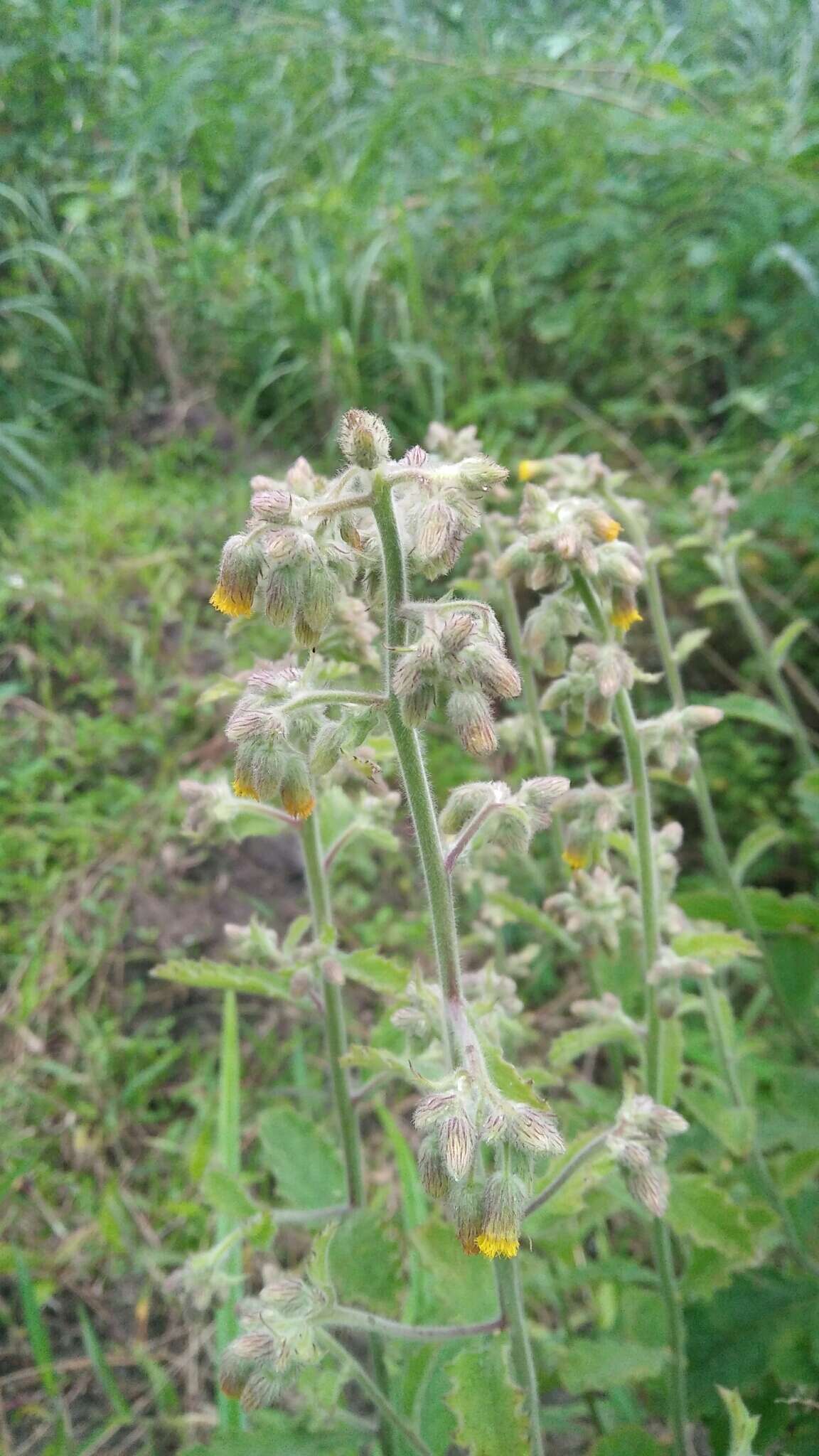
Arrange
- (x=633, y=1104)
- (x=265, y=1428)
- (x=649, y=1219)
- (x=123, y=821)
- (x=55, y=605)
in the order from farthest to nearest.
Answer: (x=55, y=605), (x=123, y=821), (x=649, y=1219), (x=265, y=1428), (x=633, y=1104)

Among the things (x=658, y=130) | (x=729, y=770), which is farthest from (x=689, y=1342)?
(x=658, y=130)

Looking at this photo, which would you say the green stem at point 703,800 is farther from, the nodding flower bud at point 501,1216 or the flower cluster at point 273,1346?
the flower cluster at point 273,1346

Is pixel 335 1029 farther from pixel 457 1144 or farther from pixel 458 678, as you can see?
pixel 458 678

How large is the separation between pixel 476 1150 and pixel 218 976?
0.60m

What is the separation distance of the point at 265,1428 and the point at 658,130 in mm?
4099

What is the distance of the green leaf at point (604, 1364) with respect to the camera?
174 cm

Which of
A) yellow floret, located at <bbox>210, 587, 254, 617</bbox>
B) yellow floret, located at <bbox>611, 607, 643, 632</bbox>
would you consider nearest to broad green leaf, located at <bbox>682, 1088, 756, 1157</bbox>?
yellow floret, located at <bbox>611, 607, 643, 632</bbox>

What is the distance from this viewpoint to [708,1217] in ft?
5.58

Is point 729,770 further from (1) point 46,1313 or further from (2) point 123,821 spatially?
(1) point 46,1313

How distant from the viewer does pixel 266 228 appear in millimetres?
6059

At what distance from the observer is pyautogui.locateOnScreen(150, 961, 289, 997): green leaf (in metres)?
1.58

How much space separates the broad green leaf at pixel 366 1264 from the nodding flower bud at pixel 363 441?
1340mm

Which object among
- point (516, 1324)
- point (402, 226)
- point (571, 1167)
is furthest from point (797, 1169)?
point (402, 226)

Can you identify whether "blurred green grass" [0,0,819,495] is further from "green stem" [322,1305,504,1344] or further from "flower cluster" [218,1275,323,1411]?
"flower cluster" [218,1275,323,1411]
